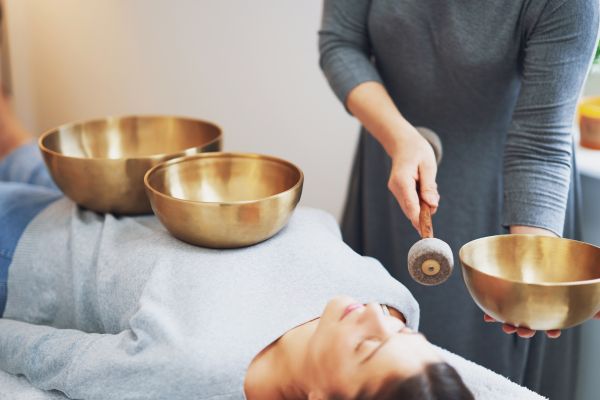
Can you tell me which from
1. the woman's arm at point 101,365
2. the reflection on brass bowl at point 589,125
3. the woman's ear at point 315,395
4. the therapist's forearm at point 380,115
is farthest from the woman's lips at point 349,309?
the reflection on brass bowl at point 589,125

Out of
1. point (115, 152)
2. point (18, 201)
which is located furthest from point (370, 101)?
point (18, 201)

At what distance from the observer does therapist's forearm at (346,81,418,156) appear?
3.88ft

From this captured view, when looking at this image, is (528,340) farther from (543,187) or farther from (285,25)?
(285,25)

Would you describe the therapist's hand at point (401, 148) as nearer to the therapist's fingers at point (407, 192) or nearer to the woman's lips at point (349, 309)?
the therapist's fingers at point (407, 192)

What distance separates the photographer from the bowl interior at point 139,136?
157 cm

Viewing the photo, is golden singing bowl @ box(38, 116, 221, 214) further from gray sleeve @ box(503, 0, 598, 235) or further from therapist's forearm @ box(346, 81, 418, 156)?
gray sleeve @ box(503, 0, 598, 235)

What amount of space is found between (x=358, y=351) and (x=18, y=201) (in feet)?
2.87

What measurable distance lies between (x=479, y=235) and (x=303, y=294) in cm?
56

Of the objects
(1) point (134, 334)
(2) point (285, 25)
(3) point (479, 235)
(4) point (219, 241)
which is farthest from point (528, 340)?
(2) point (285, 25)

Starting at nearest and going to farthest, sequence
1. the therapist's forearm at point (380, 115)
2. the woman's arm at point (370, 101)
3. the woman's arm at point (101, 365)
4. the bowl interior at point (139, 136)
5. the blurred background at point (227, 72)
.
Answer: the woman's arm at point (101, 365) → the woman's arm at point (370, 101) → the therapist's forearm at point (380, 115) → the bowl interior at point (139, 136) → the blurred background at point (227, 72)

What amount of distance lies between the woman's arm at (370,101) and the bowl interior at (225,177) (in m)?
0.19

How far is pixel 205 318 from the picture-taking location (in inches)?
39.3

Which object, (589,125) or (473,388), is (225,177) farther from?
(589,125)

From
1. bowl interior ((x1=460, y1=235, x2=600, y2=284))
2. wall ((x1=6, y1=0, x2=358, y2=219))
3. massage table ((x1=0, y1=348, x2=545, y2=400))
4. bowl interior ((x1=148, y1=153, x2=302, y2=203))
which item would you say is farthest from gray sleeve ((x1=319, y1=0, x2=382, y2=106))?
wall ((x1=6, y1=0, x2=358, y2=219))
